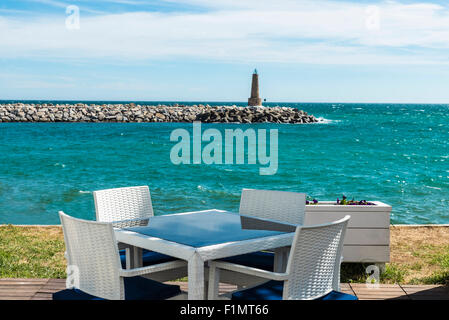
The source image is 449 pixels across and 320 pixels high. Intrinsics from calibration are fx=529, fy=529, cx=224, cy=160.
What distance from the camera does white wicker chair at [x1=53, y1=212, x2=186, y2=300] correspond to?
8.43ft

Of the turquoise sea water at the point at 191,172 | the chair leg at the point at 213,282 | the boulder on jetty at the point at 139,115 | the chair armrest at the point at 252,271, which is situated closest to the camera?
the chair armrest at the point at 252,271

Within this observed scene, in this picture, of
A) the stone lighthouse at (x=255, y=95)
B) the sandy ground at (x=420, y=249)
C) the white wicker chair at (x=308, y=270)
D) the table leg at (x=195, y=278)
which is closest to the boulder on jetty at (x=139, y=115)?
the stone lighthouse at (x=255, y=95)

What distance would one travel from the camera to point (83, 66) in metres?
48.9

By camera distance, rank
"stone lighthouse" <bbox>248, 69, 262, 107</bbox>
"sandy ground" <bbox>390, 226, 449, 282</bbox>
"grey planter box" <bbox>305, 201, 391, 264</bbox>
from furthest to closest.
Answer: "stone lighthouse" <bbox>248, 69, 262, 107</bbox>, "sandy ground" <bbox>390, 226, 449, 282</bbox>, "grey planter box" <bbox>305, 201, 391, 264</bbox>

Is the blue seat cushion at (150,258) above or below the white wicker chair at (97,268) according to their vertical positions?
below

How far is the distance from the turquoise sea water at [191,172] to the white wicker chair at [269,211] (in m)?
6.87

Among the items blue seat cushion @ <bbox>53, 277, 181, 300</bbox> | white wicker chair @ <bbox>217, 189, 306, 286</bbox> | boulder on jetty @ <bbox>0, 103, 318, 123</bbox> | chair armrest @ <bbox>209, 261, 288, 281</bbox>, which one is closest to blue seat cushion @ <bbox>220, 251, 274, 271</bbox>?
white wicker chair @ <bbox>217, 189, 306, 286</bbox>

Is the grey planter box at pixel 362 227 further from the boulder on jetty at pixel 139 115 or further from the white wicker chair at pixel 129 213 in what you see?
the boulder on jetty at pixel 139 115

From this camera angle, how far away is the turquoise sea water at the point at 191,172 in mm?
12195

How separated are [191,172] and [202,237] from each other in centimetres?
1476

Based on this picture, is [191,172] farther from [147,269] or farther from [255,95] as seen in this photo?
[255,95]

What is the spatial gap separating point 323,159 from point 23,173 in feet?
40.7

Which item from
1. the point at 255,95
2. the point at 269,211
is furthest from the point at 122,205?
the point at 255,95

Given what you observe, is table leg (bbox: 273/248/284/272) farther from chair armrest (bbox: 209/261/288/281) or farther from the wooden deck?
the wooden deck
